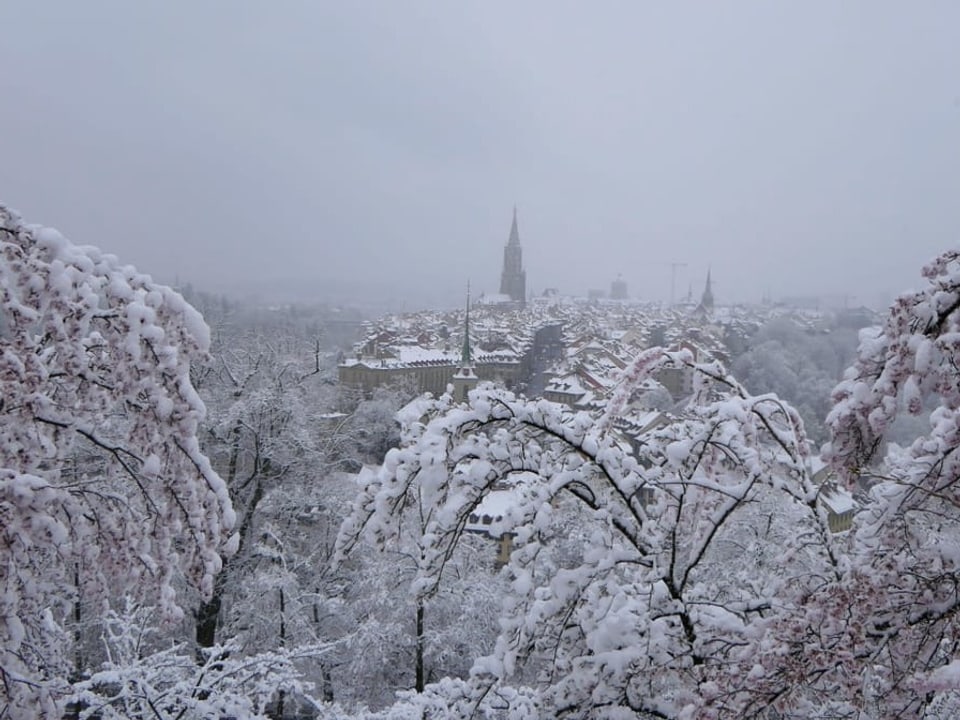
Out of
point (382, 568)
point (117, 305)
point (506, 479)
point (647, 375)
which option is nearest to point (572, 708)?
point (506, 479)

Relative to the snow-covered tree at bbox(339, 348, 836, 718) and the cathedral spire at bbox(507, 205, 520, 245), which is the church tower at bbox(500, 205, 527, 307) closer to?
the cathedral spire at bbox(507, 205, 520, 245)

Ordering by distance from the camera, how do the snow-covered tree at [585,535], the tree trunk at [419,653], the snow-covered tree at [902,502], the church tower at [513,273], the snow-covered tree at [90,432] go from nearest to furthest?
the snow-covered tree at [902,502] < the snow-covered tree at [90,432] < the snow-covered tree at [585,535] < the tree trunk at [419,653] < the church tower at [513,273]

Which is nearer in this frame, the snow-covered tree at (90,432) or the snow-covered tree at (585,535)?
the snow-covered tree at (90,432)

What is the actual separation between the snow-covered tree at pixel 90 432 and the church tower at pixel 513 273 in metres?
132

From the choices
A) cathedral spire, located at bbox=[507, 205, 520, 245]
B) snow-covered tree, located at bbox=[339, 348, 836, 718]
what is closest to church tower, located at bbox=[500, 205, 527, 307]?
cathedral spire, located at bbox=[507, 205, 520, 245]

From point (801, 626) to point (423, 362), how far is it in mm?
46380

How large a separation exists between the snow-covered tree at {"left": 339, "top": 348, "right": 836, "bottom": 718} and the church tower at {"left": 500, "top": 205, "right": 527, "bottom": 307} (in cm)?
13157

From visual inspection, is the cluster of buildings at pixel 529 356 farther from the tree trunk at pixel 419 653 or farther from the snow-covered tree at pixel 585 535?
the snow-covered tree at pixel 585 535

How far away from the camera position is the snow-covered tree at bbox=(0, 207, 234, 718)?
2379 mm

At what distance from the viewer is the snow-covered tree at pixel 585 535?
2.75 metres

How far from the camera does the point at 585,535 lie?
3092mm

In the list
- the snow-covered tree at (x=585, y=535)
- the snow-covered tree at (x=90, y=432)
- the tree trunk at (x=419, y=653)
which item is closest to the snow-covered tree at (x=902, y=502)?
the snow-covered tree at (x=585, y=535)

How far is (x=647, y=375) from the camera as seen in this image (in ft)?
11.6

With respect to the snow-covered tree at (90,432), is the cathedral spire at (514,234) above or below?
above
